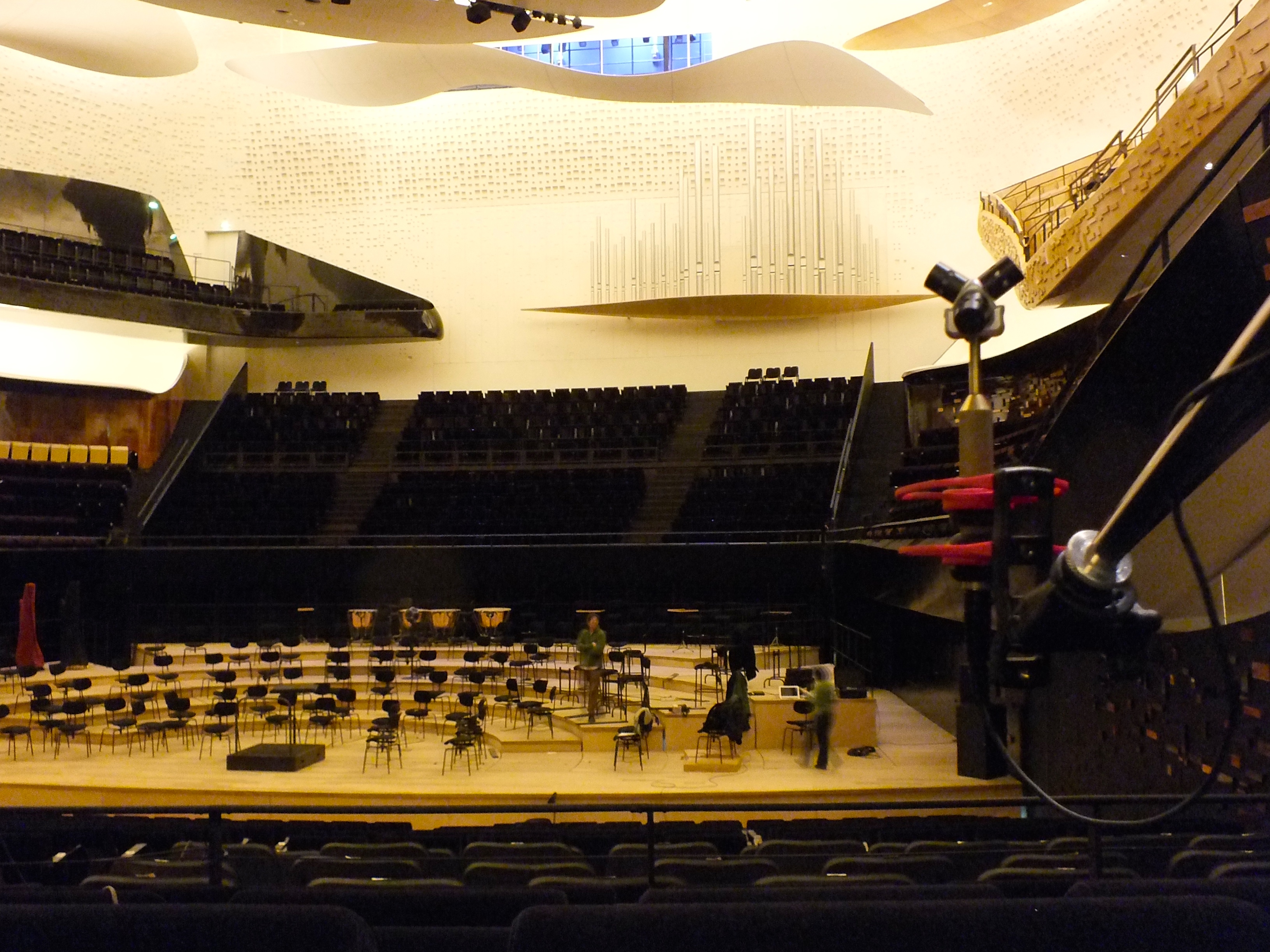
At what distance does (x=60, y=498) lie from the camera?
53.3ft

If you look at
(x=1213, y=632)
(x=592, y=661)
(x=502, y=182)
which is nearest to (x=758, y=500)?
(x=592, y=661)

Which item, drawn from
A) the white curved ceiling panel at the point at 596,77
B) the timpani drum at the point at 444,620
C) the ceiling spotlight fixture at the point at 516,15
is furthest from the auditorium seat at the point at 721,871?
the white curved ceiling panel at the point at 596,77

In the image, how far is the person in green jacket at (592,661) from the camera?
38.2ft

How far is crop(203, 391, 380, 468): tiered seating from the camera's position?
18.8 metres

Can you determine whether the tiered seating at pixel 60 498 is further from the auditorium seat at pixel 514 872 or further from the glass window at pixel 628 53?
the auditorium seat at pixel 514 872

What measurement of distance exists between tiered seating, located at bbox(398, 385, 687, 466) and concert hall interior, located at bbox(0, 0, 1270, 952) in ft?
0.43

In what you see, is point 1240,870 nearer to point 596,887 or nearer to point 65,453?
point 596,887

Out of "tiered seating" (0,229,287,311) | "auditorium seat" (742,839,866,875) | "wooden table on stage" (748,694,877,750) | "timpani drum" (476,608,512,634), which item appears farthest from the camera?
"tiered seating" (0,229,287,311)

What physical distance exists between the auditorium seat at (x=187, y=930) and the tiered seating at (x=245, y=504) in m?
15.8

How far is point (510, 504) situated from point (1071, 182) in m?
10.1

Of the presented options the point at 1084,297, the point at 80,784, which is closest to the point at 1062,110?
the point at 1084,297

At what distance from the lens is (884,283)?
63.6 feet

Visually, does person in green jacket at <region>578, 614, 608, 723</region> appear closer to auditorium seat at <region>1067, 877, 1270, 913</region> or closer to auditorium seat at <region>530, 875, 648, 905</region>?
auditorium seat at <region>530, 875, 648, 905</region>

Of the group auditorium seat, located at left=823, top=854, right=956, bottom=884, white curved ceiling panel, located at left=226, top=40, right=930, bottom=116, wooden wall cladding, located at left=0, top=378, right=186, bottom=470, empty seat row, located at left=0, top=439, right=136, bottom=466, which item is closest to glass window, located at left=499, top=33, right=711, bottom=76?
Result: white curved ceiling panel, located at left=226, top=40, right=930, bottom=116
